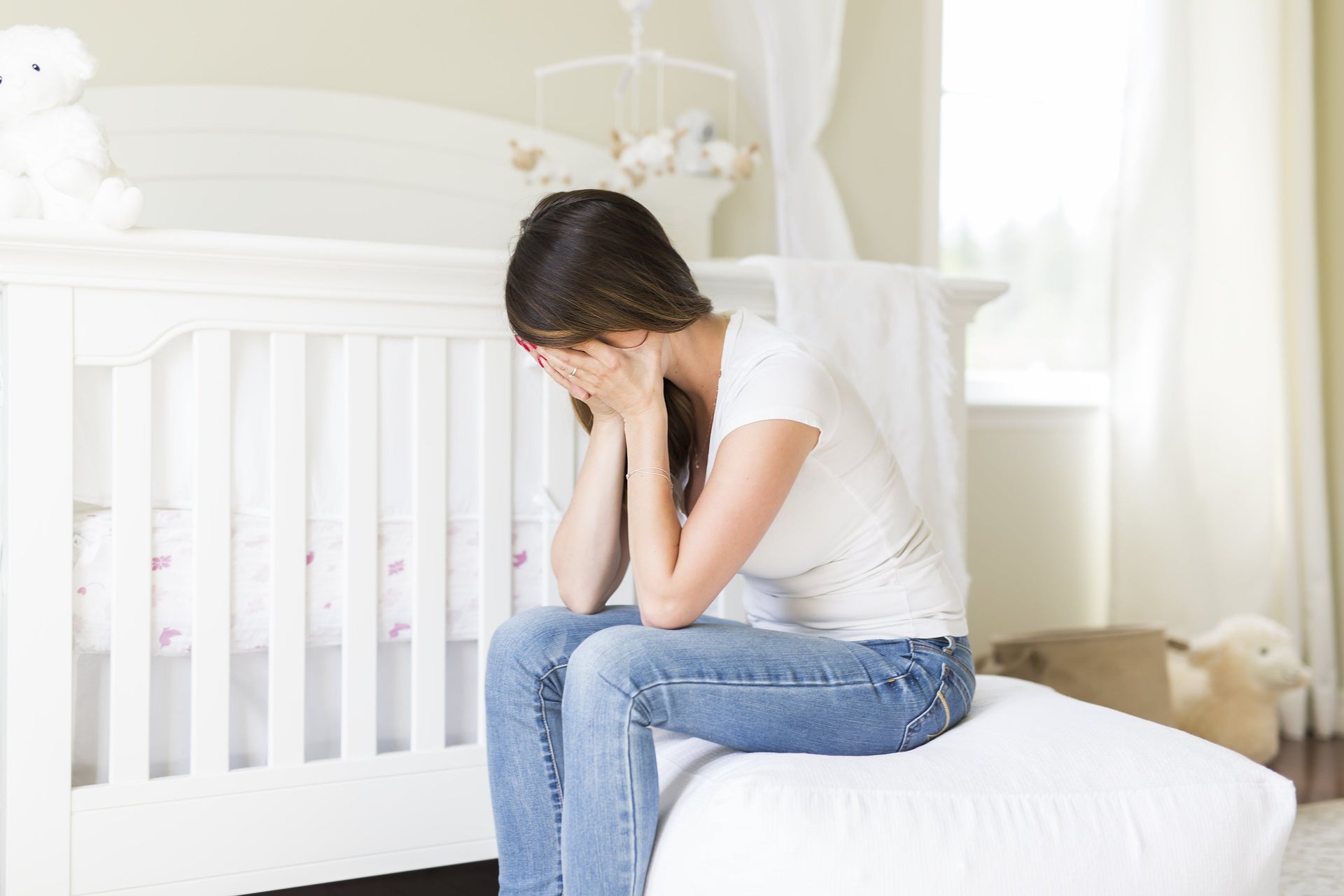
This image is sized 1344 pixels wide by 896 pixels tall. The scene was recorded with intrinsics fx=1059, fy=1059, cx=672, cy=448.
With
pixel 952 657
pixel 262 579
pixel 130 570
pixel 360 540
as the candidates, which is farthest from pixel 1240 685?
pixel 130 570

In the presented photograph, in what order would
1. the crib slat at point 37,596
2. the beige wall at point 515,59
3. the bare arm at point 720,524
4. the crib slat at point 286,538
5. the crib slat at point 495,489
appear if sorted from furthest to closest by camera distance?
the beige wall at point 515,59, the crib slat at point 495,489, the crib slat at point 286,538, the crib slat at point 37,596, the bare arm at point 720,524

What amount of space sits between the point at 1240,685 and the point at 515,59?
1.95 metres

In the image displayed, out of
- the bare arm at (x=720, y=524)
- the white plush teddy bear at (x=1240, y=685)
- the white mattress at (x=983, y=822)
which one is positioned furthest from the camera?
the white plush teddy bear at (x=1240, y=685)

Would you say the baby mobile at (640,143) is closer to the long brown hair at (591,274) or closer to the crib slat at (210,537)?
the crib slat at (210,537)

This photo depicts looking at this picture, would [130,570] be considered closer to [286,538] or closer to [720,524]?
[286,538]

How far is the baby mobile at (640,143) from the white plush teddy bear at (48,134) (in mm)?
931

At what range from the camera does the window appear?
8.55 feet

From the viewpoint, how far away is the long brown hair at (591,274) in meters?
0.99

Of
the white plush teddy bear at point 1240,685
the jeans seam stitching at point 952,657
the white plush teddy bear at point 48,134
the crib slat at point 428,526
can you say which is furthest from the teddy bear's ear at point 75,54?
the white plush teddy bear at point 1240,685

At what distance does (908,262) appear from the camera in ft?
8.53

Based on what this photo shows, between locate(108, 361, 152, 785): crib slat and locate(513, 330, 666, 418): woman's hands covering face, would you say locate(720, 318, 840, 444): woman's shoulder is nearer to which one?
locate(513, 330, 666, 418): woman's hands covering face

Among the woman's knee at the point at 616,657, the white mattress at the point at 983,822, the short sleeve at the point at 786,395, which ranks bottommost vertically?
the white mattress at the point at 983,822

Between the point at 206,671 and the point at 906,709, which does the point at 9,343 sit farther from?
the point at 906,709

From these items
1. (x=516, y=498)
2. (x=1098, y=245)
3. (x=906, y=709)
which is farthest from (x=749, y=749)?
(x=1098, y=245)
